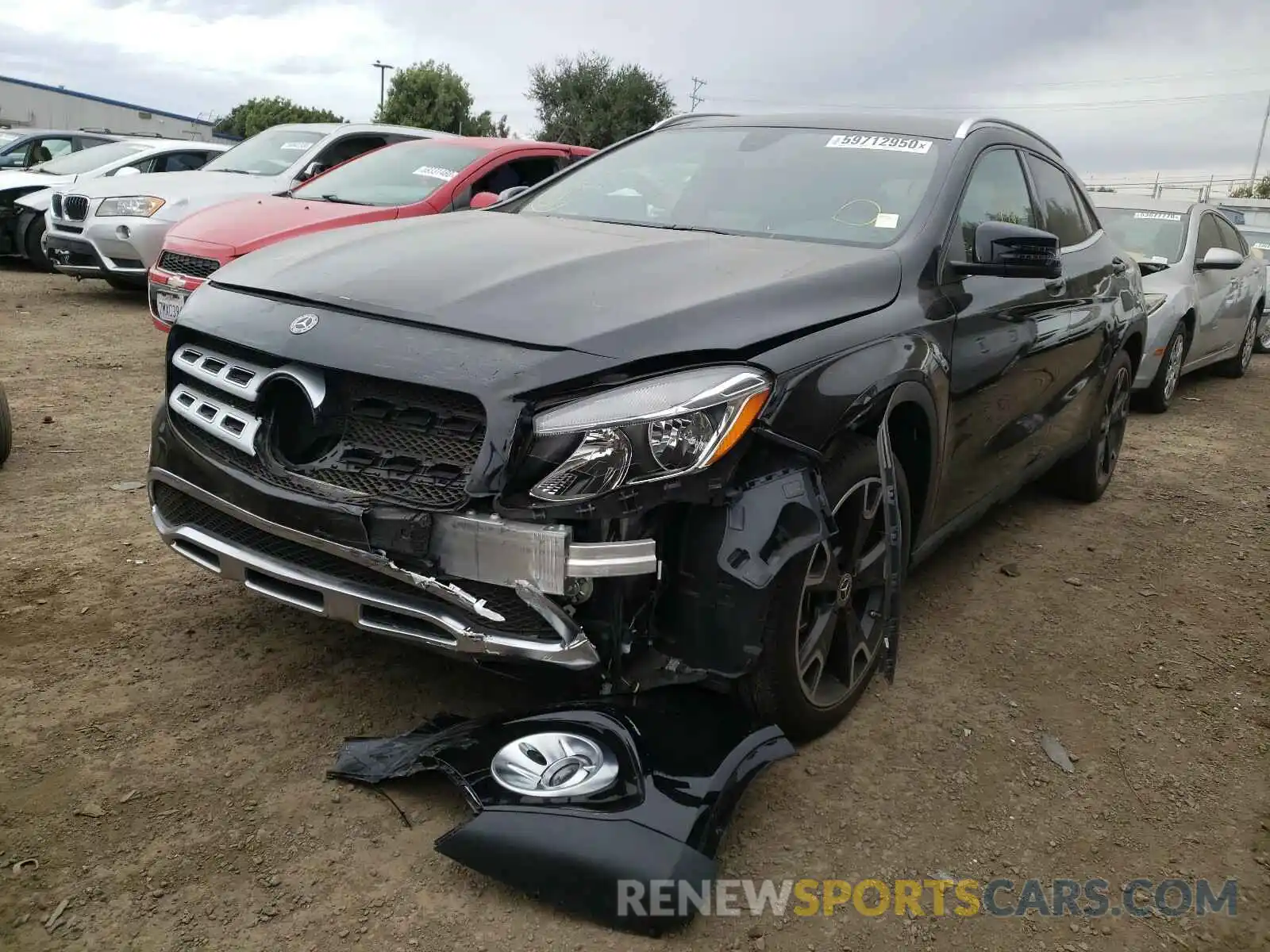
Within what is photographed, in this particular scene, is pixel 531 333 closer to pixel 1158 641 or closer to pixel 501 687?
pixel 501 687

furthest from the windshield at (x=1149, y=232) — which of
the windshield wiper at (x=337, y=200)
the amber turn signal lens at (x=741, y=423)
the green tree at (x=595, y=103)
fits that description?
the green tree at (x=595, y=103)

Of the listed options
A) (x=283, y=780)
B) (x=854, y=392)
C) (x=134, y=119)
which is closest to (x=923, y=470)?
(x=854, y=392)

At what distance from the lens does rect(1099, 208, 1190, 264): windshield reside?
26.6 ft

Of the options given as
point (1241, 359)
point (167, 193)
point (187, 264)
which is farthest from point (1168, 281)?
point (167, 193)

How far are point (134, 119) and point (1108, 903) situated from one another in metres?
71.9

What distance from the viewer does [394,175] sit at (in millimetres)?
7578

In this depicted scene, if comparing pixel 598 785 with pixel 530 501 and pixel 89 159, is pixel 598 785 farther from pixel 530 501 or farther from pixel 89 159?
pixel 89 159

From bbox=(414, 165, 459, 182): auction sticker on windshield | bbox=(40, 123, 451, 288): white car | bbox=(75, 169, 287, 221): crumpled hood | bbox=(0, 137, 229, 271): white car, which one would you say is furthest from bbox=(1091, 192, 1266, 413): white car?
bbox=(0, 137, 229, 271): white car

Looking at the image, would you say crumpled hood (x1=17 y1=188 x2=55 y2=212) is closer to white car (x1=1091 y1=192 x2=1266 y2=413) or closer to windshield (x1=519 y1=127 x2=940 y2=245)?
windshield (x1=519 y1=127 x2=940 y2=245)

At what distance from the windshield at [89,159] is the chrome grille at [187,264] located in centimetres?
672

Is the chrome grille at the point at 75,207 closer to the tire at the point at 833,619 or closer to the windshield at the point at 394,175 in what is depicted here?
the windshield at the point at 394,175

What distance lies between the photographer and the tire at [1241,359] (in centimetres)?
1001

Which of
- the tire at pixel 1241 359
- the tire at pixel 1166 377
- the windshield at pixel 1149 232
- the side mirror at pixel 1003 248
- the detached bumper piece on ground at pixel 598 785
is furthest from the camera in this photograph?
the tire at pixel 1241 359

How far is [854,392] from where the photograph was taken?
2592 millimetres
